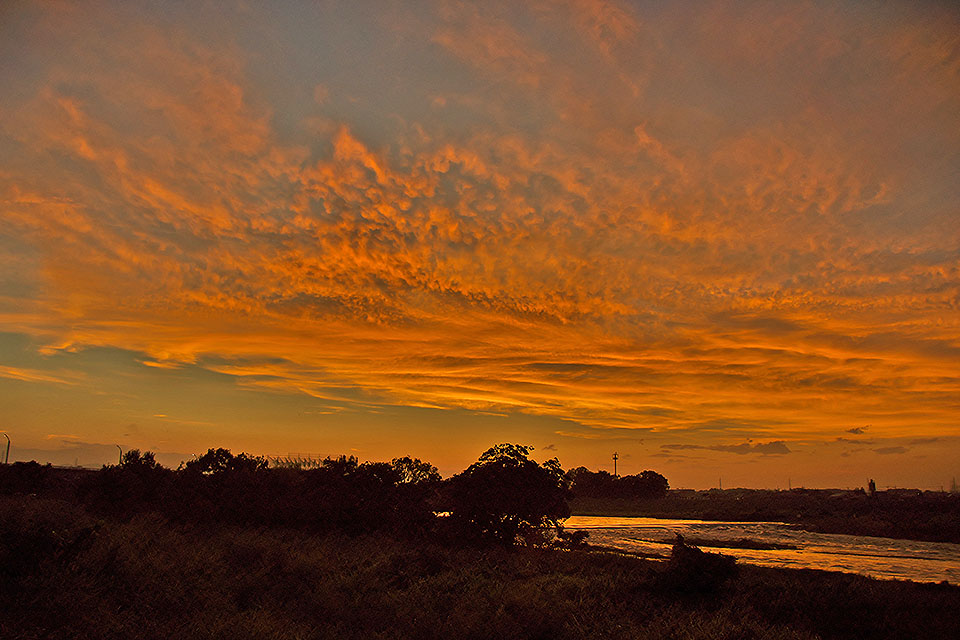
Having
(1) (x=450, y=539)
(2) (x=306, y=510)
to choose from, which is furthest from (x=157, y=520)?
(1) (x=450, y=539)

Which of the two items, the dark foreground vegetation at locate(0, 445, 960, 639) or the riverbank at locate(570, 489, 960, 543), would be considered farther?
the riverbank at locate(570, 489, 960, 543)

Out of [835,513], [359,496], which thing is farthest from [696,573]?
[835,513]

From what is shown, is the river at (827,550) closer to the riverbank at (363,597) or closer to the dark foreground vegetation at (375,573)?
the dark foreground vegetation at (375,573)

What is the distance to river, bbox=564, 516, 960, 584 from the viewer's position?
35.3 metres

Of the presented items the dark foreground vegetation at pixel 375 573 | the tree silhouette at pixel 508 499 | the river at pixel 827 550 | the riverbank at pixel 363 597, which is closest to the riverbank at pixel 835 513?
the river at pixel 827 550

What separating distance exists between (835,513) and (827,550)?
45.5 m

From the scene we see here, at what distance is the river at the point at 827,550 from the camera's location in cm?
3528

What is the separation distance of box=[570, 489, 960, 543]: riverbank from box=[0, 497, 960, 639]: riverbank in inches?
1941

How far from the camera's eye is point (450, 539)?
2806 cm

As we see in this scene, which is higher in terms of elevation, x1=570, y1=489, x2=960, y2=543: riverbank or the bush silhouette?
the bush silhouette

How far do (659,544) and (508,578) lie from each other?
3390cm

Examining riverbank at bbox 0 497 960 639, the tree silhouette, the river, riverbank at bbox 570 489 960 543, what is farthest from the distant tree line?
riverbank at bbox 570 489 960 543

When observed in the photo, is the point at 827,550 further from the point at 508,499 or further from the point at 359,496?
the point at 359,496

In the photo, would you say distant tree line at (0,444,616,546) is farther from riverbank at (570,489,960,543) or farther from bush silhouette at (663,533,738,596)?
riverbank at (570,489,960,543)
